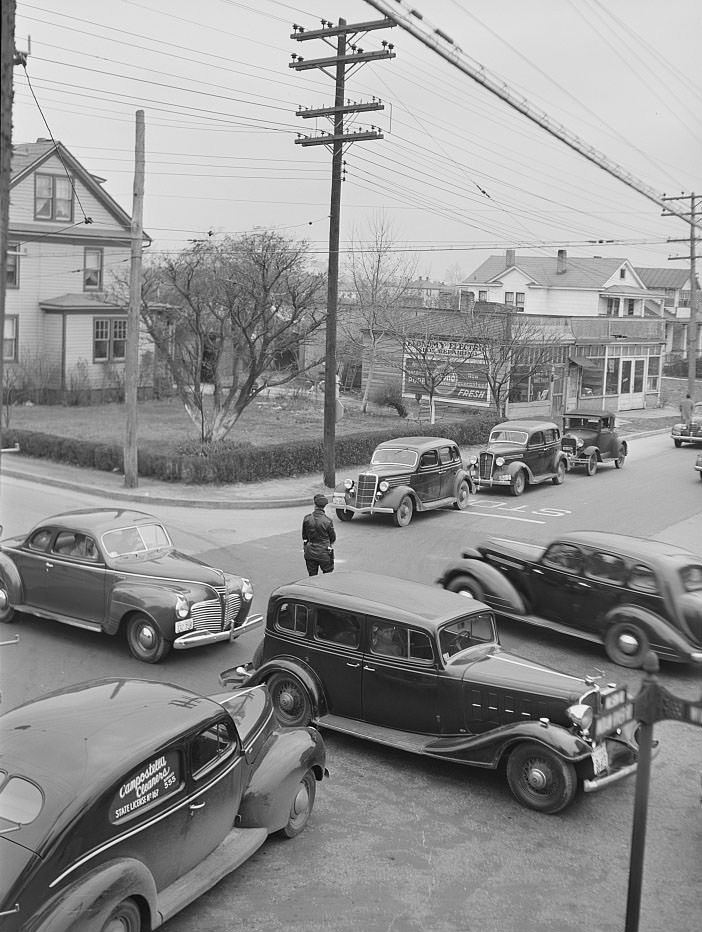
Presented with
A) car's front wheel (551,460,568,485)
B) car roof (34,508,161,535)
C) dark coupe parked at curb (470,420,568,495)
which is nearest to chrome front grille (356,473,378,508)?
dark coupe parked at curb (470,420,568,495)

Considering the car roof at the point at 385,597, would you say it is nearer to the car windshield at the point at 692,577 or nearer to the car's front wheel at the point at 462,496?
the car windshield at the point at 692,577

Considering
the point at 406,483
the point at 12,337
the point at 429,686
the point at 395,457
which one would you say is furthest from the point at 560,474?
the point at 12,337

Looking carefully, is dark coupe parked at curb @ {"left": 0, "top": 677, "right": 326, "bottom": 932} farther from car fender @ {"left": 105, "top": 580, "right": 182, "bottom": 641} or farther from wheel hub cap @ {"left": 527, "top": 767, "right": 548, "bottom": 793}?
car fender @ {"left": 105, "top": 580, "right": 182, "bottom": 641}

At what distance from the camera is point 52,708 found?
6.42 metres

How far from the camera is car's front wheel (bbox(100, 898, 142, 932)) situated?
559 cm

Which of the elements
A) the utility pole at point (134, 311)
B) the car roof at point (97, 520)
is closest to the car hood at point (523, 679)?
the car roof at point (97, 520)

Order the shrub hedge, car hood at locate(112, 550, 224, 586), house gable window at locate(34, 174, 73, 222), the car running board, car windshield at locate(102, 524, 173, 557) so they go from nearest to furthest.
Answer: the car running board, car hood at locate(112, 550, 224, 586), car windshield at locate(102, 524, 173, 557), the shrub hedge, house gable window at locate(34, 174, 73, 222)

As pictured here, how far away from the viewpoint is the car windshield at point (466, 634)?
948 centimetres

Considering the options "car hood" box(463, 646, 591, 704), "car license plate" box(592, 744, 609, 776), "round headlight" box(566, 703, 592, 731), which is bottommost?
"car license plate" box(592, 744, 609, 776)

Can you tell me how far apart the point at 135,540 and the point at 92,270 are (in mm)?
31200

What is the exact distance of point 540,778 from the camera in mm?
8523

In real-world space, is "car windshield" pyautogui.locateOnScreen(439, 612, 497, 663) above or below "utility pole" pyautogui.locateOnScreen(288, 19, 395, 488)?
below

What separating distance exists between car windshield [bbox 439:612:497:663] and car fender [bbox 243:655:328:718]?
4.48 ft

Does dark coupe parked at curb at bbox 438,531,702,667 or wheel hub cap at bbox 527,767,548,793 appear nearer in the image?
wheel hub cap at bbox 527,767,548,793
